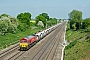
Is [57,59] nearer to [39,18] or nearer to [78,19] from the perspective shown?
[78,19]

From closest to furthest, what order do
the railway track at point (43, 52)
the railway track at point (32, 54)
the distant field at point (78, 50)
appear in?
the distant field at point (78, 50)
the railway track at point (32, 54)
the railway track at point (43, 52)

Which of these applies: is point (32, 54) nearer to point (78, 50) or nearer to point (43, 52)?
point (43, 52)

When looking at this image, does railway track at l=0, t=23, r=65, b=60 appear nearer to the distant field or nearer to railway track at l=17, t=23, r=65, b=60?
railway track at l=17, t=23, r=65, b=60

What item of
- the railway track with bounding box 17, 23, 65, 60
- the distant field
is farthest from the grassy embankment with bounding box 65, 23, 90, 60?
the railway track with bounding box 17, 23, 65, 60

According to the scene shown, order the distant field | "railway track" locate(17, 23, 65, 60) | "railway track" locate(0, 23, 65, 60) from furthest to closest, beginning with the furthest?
"railway track" locate(17, 23, 65, 60), "railway track" locate(0, 23, 65, 60), the distant field

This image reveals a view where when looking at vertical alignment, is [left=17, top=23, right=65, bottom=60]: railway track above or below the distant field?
below

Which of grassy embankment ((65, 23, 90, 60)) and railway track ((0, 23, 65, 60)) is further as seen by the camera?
railway track ((0, 23, 65, 60))

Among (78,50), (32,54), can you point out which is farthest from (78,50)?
(32,54)

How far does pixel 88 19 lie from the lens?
89.8 meters

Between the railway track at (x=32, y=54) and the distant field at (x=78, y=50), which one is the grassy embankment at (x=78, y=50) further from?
the railway track at (x=32, y=54)

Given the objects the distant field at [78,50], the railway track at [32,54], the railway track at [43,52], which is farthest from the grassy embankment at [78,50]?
the railway track at [32,54]

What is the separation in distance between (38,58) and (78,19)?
7919 cm

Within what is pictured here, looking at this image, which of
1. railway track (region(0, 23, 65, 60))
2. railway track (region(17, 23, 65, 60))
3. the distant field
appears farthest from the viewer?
railway track (region(17, 23, 65, 60))

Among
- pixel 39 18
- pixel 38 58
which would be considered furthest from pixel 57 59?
pixel 39 18
